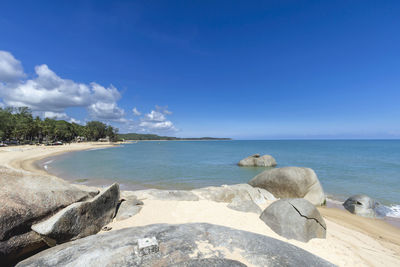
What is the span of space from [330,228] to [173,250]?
23.1 ft

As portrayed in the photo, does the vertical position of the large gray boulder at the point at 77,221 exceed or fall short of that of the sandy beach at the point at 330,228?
it exceeds it

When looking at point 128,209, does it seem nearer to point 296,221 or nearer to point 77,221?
point 77,221

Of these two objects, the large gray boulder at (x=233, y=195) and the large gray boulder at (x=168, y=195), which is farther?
the large gray boulder at (x=233, y=195)

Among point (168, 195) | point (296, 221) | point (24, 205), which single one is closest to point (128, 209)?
Answer: point (168, 195)

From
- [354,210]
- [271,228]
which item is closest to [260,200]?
[271,228]

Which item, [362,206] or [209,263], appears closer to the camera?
[209,263]

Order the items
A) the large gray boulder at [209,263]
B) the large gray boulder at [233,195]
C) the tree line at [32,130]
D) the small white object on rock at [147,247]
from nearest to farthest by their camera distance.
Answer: the large gray boulder at [209,263], the small white object on rock at [147,247], the large gray boulder at [233,195], the tree line at [32,130]

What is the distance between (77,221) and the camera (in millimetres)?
4281

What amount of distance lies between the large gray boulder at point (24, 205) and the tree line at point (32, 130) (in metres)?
68.4

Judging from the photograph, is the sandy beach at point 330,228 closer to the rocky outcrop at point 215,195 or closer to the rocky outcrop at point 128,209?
the rocky outcrop at point 128,209

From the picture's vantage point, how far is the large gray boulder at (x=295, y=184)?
10687 millimetres

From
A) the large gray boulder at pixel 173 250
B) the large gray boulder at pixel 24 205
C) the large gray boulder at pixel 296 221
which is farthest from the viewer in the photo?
the large gray boulder at pixel 296 221

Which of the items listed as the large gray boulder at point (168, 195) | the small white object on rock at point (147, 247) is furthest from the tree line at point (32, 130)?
the small white object on rock at point (147, 247)

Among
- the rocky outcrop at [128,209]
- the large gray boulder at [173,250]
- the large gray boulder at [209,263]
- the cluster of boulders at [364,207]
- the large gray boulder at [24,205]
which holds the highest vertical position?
the large gray boulder at [24,205]
